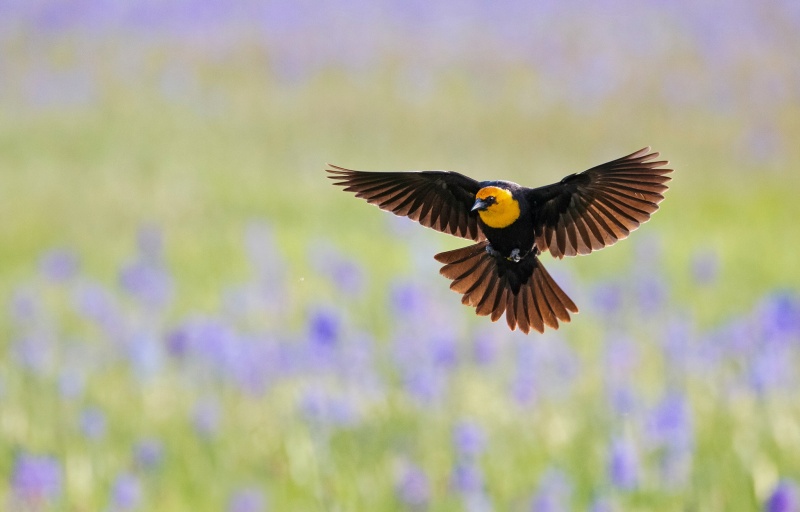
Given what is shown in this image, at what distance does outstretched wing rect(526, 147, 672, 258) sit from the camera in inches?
19.0

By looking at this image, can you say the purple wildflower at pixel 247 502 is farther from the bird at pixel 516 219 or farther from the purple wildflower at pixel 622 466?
the bird at pixel 516 219

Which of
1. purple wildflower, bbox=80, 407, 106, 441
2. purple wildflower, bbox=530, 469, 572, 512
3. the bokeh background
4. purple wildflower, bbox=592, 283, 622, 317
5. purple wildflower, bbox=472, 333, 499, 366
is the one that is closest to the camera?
the bokeh background

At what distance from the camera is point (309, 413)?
3.01 meters

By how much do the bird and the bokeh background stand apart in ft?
2.04

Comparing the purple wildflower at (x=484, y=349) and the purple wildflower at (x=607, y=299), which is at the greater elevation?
the purple wildflower at (x=607, y=299)

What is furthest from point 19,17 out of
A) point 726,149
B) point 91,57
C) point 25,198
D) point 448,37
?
point 726,149

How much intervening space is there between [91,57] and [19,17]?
11.5 ft

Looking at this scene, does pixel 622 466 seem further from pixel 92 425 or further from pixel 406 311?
pixel 92 425

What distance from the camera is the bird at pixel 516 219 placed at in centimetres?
52

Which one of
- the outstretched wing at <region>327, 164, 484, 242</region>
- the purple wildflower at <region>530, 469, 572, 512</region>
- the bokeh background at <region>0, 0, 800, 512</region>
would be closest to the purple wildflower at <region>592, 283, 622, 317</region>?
the bokeh background at <region>0, 0, 800, 512</region>

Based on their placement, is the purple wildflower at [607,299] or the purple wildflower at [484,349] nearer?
the purple wildflower at [484,349]

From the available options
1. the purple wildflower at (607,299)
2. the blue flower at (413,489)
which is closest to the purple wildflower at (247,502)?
the blue flower at (413,489)

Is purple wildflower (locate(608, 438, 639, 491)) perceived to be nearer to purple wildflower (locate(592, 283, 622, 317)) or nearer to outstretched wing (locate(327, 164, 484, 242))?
purple wildflower (locate(592, 283, 622, 317))

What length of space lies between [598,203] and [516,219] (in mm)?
49
